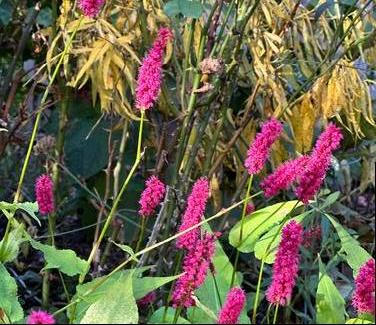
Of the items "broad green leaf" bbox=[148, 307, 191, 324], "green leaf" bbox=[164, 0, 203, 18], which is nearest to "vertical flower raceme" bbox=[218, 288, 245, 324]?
"broad green leaf" bbox=[148, 307, 191, 324]

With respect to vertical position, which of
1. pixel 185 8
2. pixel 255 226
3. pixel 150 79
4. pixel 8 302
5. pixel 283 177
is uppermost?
pixel 185 8

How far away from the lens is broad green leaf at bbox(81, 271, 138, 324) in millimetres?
870

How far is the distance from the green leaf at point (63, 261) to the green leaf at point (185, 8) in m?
0.53

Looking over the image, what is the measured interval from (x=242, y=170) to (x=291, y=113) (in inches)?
11.7

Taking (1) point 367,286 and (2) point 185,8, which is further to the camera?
(2) point 185,8

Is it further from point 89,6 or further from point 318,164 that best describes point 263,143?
point 89,6

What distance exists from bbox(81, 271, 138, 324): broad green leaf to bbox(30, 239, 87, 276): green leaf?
33cm

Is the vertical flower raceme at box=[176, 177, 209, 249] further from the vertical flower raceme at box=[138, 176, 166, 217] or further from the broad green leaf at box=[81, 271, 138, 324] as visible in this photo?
the broad green leaf at box=[81, 271, 138, 324]

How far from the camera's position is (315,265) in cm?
229

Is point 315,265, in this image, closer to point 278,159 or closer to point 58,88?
point 278,159

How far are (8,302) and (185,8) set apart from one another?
65cm

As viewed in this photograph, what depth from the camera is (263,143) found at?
3.88 feet

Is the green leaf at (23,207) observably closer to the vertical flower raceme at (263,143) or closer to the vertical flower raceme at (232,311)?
the vertical flower raceme at (263,143)

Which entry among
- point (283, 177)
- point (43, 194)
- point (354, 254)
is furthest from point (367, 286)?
point (43, 194)
